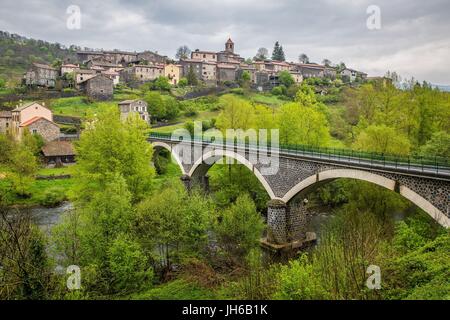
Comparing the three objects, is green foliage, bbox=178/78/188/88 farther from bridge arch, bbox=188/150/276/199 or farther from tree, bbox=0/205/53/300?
tree, bbox=0/205/53/300

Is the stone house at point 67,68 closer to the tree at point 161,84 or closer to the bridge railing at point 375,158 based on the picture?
the tree at point 161,84

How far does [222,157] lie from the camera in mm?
30141

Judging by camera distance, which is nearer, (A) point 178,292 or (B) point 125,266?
(B) point 125,266

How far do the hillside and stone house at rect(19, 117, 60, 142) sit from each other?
38.0m

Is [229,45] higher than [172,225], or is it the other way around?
[229,45]

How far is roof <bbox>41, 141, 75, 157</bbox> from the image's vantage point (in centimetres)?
4320

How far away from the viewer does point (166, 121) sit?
61344 millimetres

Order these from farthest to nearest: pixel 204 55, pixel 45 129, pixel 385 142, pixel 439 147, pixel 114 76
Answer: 1. pixel 204 55
2. pixel 114 76
3. pixel 45 129
4. pixel 385 142
5. pixel 439 147

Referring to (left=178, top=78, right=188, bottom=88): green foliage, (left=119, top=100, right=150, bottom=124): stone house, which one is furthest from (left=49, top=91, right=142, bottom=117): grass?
(left=178, top=78, right=188, bottom=88): green foliage

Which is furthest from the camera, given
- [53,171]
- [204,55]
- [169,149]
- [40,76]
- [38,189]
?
[204,55]

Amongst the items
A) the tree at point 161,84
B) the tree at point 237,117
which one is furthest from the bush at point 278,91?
the tree at point 237,117

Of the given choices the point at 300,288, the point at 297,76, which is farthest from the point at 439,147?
the point at 297,76

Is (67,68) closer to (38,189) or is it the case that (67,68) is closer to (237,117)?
(38,189)

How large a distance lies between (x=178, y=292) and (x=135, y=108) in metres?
46.0
